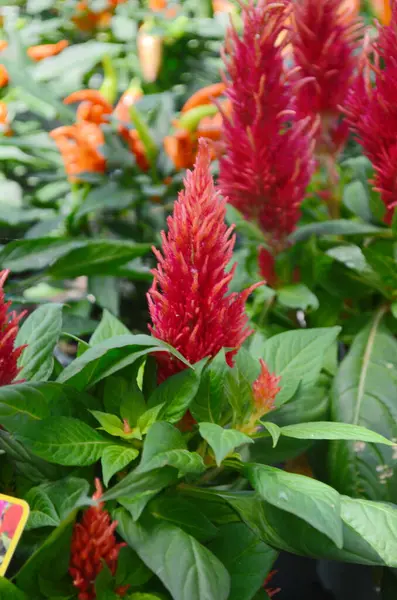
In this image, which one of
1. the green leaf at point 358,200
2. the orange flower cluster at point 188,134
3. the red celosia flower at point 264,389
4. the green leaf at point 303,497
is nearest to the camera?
the green leaf at point 303,497

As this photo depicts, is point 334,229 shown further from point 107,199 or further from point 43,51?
point 43,51

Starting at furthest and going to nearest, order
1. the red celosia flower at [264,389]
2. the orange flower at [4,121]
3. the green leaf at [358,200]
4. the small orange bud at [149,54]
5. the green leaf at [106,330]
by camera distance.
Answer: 1. the small orange bud at [149,54]
2. the orange flower at [4,121]
3. the green leaf at [358,200]
4. the green leaf at [106,330]
5. the red celosia flower at [264,389]

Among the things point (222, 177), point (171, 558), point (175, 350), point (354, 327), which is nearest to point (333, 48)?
point (222, 177)

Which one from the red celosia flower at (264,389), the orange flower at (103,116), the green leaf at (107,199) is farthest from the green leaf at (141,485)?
the orange flower at (103,116)

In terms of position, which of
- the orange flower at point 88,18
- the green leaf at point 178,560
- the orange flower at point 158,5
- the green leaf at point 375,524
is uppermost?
the orange flower at point 158,5

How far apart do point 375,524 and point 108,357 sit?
0.28m

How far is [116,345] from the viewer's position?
22.3 inches

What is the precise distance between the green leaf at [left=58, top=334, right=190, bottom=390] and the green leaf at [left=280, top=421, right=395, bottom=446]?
0.12 meters

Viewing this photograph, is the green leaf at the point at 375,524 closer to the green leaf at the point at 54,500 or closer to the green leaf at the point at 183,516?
the green leaf at the point at 183,516

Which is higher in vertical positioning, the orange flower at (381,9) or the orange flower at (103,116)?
the orange flower at (381,9)

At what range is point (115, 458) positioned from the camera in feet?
1.85

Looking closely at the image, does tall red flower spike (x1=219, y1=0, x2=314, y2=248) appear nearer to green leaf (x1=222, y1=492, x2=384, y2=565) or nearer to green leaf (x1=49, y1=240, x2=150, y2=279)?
green leaf (x1=49, y1=240, x2=150, y2=279)

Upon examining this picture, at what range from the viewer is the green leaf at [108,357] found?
1.85 feet

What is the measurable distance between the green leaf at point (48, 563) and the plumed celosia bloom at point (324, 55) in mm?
619
